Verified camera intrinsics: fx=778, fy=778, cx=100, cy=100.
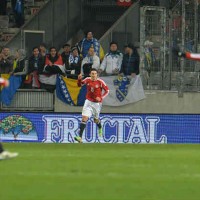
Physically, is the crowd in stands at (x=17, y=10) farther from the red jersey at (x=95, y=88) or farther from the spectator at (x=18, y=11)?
the red jersey at (x=95, y=88)

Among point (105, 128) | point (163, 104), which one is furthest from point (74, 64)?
point (163, 104)

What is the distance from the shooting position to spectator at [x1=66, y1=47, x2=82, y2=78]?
22.9m

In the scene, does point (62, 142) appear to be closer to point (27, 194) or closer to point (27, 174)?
point (27, 174)

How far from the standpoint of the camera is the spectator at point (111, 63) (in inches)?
904

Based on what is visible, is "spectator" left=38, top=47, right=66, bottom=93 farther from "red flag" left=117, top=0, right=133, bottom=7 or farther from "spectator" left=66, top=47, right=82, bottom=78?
"red flag" left=117, top=0, right=133, bottom=7

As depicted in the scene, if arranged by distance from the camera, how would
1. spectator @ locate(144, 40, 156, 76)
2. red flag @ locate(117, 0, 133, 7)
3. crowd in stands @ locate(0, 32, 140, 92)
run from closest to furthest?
crowd in stands @ locate(0, 32, 140, 92) → spectator @ locate(144, 40, 156, 76) → red flag @ locate(117, 0, 133, 7)

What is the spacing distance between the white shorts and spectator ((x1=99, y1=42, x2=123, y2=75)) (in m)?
2.09

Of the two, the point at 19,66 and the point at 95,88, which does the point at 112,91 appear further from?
the point at 19,66

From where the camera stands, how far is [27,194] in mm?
9328

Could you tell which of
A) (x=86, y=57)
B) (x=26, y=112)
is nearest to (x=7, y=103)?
(x=26, y=112)

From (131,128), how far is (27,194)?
45.2 feet

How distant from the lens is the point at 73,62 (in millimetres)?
23062

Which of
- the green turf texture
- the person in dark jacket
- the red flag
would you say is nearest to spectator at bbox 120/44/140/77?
the person in dark jacket

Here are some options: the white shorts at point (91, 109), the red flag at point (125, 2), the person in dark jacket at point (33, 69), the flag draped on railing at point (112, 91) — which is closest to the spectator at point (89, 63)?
the flag draped on railing at point (112, 91)
